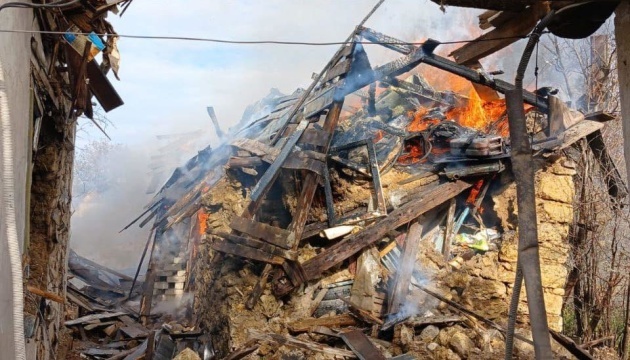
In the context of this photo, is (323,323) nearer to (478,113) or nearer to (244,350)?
(244,350)

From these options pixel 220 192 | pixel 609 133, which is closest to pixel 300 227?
pixel 220 192

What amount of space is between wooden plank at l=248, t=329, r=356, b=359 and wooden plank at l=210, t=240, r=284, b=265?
1.18 meters

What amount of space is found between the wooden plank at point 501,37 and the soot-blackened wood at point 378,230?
5163mm

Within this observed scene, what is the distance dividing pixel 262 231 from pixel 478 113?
19.0 ft

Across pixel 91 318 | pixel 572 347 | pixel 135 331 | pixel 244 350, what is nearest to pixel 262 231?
pixel 244 350

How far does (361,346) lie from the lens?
8.30 m

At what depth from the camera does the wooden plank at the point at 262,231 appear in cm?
Result: 923

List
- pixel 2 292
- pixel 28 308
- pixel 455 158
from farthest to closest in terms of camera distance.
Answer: pixel 455 158 → pixel 28 308 → pixel 2 292

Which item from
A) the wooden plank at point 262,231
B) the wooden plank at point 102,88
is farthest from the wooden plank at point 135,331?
the wooden plank at point 102,88

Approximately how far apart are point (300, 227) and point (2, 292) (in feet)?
19.0

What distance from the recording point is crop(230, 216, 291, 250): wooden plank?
364 inches

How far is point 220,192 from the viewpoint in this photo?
1084 centimetres

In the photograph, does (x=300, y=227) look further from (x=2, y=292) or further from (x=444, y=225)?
(x=2, y=292)

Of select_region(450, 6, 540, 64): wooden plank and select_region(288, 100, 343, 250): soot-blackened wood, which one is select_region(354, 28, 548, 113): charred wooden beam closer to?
select_region(288, 100, 343, 250): soot-blackened wood
